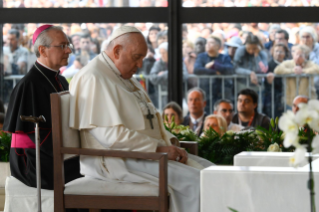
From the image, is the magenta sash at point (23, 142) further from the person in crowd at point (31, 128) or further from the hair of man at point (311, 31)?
the hair of man at point (311, 31)

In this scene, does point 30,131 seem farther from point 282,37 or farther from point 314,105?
point 282,37

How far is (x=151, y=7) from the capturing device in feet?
21.1

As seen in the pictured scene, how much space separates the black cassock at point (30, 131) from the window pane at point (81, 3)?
3268mm

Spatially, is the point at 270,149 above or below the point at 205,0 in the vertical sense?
below

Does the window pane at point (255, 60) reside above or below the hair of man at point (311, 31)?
below

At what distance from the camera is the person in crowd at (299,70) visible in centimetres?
650

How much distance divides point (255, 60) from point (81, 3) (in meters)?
2.32

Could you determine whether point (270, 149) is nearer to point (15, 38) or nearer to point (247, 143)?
point (247, 143)

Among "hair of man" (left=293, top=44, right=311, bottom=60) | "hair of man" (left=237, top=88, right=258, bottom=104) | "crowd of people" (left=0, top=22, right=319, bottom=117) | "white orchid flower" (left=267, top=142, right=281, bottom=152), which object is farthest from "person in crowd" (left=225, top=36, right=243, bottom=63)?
"white orchid flower" (left=267, top=142, right=281, bottom=152)

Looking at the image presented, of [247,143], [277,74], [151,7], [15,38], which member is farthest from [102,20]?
[247,143]

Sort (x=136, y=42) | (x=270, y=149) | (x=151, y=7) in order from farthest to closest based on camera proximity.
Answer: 1. (x=151, y=7)
2. (x=270, y=149)
3. (x=136, y=42)

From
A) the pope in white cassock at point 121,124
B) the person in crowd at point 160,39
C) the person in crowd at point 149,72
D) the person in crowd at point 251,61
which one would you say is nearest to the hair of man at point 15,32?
the person in crowd at point 149,72

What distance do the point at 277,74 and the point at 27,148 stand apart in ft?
13.3

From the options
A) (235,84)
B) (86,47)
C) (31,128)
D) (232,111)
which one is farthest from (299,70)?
(31,128)
